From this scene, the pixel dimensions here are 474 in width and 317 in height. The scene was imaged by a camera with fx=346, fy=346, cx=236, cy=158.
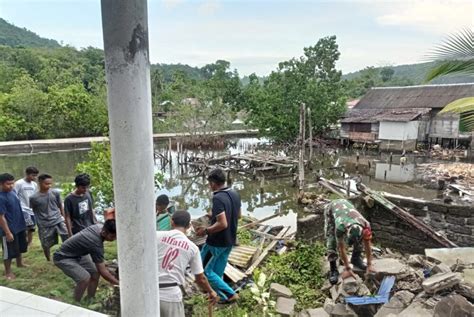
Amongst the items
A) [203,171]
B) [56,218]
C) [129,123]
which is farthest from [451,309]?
[203,171]

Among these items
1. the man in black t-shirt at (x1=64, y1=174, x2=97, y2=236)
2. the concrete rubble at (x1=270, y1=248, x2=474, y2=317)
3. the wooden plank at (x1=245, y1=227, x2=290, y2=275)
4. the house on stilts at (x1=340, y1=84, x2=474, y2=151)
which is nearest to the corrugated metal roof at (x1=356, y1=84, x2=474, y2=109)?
the house on stilts at (x1=340, y1=84, x2=474, y2=151)

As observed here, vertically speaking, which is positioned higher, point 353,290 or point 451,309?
point 451,309

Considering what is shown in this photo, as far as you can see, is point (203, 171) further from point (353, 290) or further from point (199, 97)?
point (353, 290)

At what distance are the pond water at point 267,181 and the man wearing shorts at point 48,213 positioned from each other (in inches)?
334

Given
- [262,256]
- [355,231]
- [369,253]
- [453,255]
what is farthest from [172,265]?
[453,255]

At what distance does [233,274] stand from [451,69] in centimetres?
446

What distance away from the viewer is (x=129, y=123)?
5.49ft

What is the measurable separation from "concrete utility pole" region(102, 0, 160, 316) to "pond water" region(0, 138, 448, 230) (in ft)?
37.4

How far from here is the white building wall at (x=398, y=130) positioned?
2980 cm

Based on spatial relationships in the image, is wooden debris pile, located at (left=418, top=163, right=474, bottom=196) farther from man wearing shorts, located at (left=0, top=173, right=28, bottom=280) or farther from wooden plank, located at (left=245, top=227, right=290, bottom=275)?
man wearing shorts, located at (left=0, top=173, right=28, bottom=280)

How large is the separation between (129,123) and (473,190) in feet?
61.7

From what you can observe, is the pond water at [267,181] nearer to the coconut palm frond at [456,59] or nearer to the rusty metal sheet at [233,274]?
the rusty metal sheet at [233,274]

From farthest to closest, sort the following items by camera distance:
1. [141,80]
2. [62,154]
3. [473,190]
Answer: [62,154] → [473,190] → [141,80]

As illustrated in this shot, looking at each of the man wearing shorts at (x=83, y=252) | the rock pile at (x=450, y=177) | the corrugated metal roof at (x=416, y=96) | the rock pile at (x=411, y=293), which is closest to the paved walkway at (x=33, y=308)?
the man wearing shorts at (x=83, y=252)
